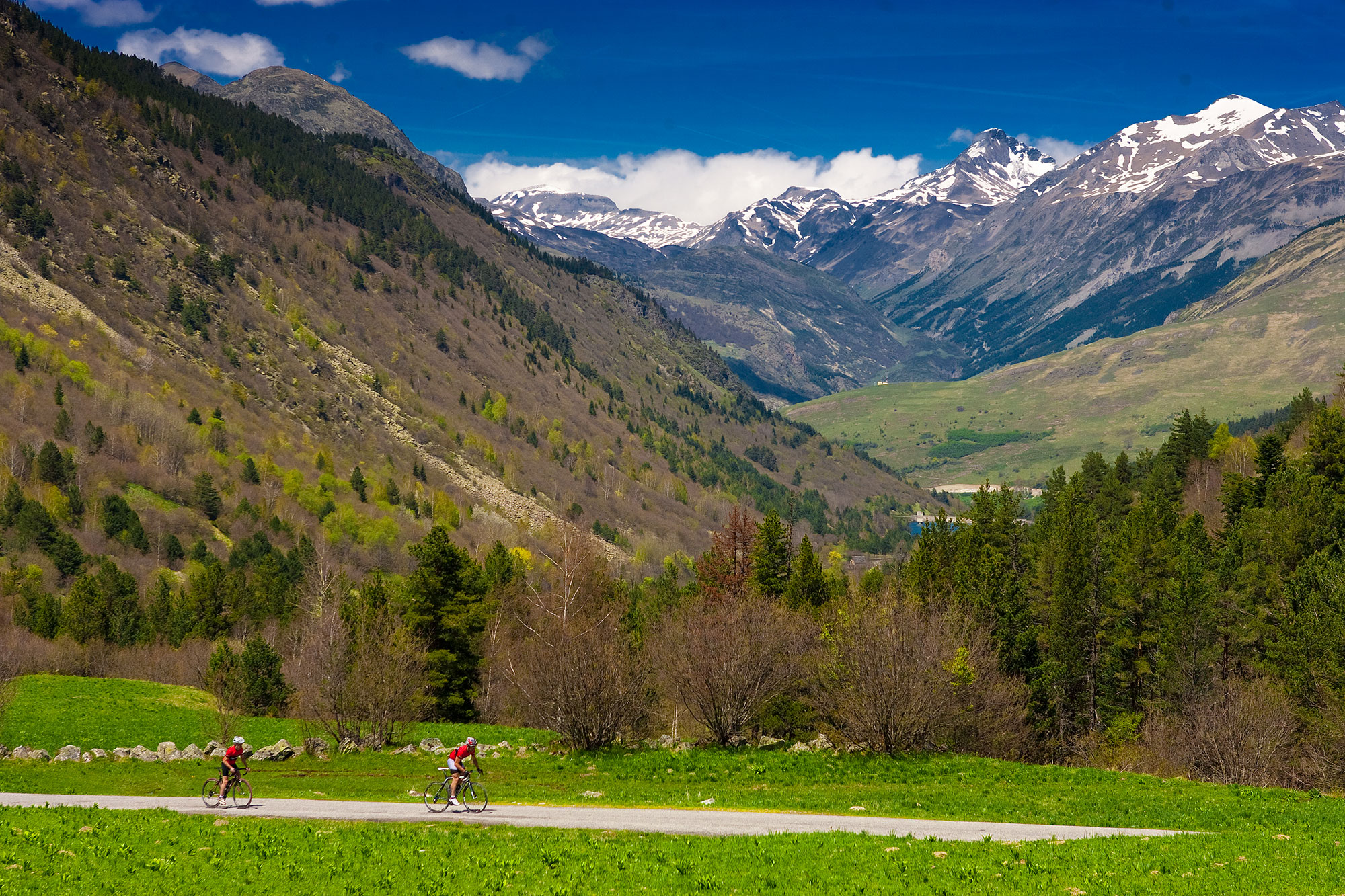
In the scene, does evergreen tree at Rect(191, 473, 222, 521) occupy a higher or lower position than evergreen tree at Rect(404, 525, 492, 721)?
higher

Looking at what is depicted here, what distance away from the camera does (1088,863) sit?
74.0 feet

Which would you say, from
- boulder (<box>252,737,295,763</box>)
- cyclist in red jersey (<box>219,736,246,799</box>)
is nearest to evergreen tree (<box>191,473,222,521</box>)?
boulder (<box>252,737,295,763</box>)

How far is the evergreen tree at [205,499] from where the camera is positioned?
159000mm

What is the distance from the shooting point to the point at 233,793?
32969 mm

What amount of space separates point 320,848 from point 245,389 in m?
196

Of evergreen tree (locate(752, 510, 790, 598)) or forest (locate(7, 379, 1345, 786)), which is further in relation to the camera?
evergreen tree (locate(752, 510, 790, 598))

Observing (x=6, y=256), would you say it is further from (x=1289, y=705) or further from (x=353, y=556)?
(x=1289, y=705)

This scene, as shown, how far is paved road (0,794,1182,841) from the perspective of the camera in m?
28.0

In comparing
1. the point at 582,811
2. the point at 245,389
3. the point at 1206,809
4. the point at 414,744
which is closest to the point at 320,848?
the point at 582,811

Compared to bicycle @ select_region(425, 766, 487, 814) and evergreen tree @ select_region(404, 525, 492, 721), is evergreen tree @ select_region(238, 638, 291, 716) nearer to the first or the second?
evergreen tree @ select_region(404, 525, 492, 721)

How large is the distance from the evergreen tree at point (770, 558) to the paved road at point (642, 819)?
52201mm

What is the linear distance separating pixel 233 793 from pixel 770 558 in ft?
191

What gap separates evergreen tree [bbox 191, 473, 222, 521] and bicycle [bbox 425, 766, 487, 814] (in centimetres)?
14507

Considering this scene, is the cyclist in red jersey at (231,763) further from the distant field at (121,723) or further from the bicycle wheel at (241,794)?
the distant field at (121,723)
